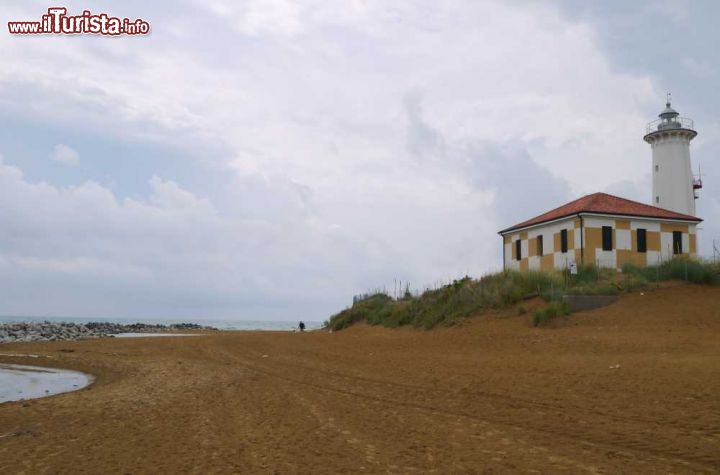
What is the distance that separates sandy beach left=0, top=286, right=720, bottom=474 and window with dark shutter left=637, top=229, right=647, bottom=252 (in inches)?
440

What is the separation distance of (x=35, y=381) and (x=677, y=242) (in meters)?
27.7

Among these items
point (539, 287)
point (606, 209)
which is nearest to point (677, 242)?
point (606, 209)

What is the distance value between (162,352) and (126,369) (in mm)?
5697

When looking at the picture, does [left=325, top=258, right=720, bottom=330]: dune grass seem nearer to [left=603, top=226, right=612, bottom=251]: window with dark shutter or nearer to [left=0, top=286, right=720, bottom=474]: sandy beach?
[left=603, top=226, right=612, bottom=251]: window with dark shutter

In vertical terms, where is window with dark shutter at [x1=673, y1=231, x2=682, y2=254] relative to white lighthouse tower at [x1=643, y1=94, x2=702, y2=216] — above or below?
below

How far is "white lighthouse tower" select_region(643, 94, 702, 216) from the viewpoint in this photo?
35156mm

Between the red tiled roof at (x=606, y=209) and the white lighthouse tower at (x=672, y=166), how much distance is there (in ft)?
18.7

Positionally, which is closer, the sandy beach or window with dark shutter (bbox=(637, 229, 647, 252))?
the sandy beach

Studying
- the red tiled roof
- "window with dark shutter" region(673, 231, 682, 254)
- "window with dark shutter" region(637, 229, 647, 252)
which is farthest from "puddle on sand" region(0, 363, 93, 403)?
"window with dark shutter" region(673, 231, 682, 254)

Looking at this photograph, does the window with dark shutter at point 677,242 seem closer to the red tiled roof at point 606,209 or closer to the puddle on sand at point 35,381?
the red tiled roof at point 606,209

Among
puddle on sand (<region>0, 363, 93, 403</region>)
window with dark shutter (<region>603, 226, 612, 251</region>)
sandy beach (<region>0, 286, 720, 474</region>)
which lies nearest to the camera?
sandy beach (<region>0, 286, 720, 474</region>)

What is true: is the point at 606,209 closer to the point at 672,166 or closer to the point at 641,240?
the point at 641,240

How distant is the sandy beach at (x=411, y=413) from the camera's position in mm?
6410

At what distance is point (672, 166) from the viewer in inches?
1406
